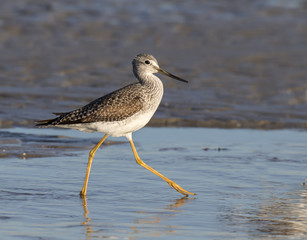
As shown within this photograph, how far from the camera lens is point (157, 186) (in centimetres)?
873

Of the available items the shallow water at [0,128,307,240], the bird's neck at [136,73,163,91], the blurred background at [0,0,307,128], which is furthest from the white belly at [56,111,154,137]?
the blurred background at [0,0,307,128]

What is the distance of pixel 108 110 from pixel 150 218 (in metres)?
1.62

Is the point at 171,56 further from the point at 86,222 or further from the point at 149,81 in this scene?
the point at 86,222

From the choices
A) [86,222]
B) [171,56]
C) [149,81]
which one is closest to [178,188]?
[149,81]

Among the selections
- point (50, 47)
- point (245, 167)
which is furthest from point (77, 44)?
point (245, 167)

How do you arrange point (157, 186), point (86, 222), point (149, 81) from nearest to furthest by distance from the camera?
point (86, 222) → point (157, 186) → point (149, 81)

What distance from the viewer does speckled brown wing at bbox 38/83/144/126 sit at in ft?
27.6

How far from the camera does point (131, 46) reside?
17.8 meters

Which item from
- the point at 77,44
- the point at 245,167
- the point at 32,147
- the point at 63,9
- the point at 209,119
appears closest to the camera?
the point at 245,167

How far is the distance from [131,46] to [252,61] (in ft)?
9.47

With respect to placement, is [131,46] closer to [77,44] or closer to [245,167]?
[77,44]

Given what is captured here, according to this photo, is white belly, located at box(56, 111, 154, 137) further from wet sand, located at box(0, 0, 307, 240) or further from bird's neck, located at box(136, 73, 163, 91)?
wet sand, located at box(0, 0, 307, 240)

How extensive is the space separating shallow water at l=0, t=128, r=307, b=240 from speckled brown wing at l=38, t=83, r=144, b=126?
2.47 feet

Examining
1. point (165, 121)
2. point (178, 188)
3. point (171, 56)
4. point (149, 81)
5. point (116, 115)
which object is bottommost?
point (165, 121)
